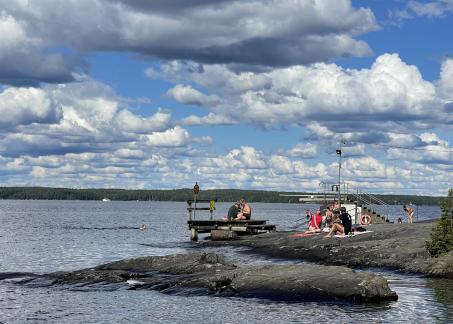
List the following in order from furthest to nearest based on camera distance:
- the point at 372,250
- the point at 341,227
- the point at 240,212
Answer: the point at 240,212
the point at 341,227
the point at 372,250

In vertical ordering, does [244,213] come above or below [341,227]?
above

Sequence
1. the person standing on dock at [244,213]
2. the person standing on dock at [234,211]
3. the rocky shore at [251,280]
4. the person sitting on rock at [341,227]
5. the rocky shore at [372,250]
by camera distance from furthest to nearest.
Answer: the person standing on dock at [234,211], the person standing on dock at [244,213], the person sitting on rock at [341,227], the rocky shore at [372,250], the rocky shore at [251,280]

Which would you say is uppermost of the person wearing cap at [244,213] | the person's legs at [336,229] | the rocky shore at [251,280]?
the person wearing cap at [244,213]

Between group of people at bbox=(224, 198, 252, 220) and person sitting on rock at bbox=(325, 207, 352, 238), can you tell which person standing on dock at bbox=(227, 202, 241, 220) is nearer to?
group of people at bbox=(224, 198, 252, 220)

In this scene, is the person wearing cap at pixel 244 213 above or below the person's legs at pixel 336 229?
above

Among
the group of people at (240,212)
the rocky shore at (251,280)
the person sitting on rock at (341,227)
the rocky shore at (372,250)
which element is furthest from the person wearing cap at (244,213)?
the rocky shore at (251,280)

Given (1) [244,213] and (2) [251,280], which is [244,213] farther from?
(2) [251,280]

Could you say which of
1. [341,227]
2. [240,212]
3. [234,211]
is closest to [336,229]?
[341,227]

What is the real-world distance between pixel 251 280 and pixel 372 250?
1195 centimetres

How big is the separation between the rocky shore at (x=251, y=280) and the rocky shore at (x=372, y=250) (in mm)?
6814

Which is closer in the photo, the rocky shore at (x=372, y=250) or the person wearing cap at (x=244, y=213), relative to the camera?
the rocky shore at (x=372, y=250)

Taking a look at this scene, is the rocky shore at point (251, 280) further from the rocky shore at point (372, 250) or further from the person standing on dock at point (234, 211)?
the person standing on dock at point (234, 211)

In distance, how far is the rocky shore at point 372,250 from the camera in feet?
93.3

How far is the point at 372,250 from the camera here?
32750 millimetres
